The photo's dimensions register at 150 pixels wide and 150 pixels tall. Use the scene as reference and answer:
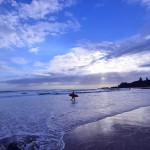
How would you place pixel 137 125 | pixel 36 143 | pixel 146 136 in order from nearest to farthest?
pixel 36 143 → pixel 146 136 → pixel 137 125

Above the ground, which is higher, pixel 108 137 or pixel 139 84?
pixel 139 84

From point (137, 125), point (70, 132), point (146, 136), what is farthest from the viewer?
point (137, 125)

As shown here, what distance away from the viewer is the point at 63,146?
866 cm

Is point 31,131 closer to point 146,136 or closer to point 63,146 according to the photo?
point 63,146

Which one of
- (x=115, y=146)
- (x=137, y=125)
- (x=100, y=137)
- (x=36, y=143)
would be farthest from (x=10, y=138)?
(x=137, y=125)

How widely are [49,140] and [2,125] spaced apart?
4.33 meters

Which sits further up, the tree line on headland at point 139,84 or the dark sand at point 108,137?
the tree line on headland at point 139,84

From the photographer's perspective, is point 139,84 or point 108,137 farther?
point 139,84

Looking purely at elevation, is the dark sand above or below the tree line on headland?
below

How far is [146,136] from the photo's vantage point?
952 centimetres

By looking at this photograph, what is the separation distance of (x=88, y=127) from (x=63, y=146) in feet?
12.0

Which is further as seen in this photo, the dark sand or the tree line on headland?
the tree line on headland

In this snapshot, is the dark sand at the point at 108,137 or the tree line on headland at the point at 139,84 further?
the tree line on headland at the point at 139,84

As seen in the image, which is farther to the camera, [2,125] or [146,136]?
[2,125]
